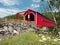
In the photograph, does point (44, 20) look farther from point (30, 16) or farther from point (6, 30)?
point (6, 30)

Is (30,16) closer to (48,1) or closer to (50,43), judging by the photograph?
(48,1)

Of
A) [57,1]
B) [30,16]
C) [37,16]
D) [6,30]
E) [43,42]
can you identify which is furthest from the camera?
[57,1]

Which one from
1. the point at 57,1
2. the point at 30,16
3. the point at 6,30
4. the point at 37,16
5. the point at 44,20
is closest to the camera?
the point at 6,30

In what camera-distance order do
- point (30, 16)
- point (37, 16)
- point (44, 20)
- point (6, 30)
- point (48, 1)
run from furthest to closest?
point (48, 1) < point (30, 16) < point (37, 16) < point (44, 20) < point (6, 30)

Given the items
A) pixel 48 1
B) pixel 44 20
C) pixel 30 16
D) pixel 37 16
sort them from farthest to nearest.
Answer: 1. pixel 48 1
2. pixel 30 16
3. pixel 37 16
4. pixel 44 20

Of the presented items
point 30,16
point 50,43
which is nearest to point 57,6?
point 30,16

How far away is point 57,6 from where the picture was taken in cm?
3797

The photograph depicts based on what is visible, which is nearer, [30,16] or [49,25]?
[49,25]

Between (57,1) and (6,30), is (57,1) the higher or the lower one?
the higher one

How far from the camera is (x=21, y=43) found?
9281 mm

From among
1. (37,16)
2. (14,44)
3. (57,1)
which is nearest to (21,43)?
(14,44)

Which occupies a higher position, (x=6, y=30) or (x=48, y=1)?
(x=48, y=1)

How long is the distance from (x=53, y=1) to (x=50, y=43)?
95.6 ft

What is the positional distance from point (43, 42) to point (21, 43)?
0.95 metres
